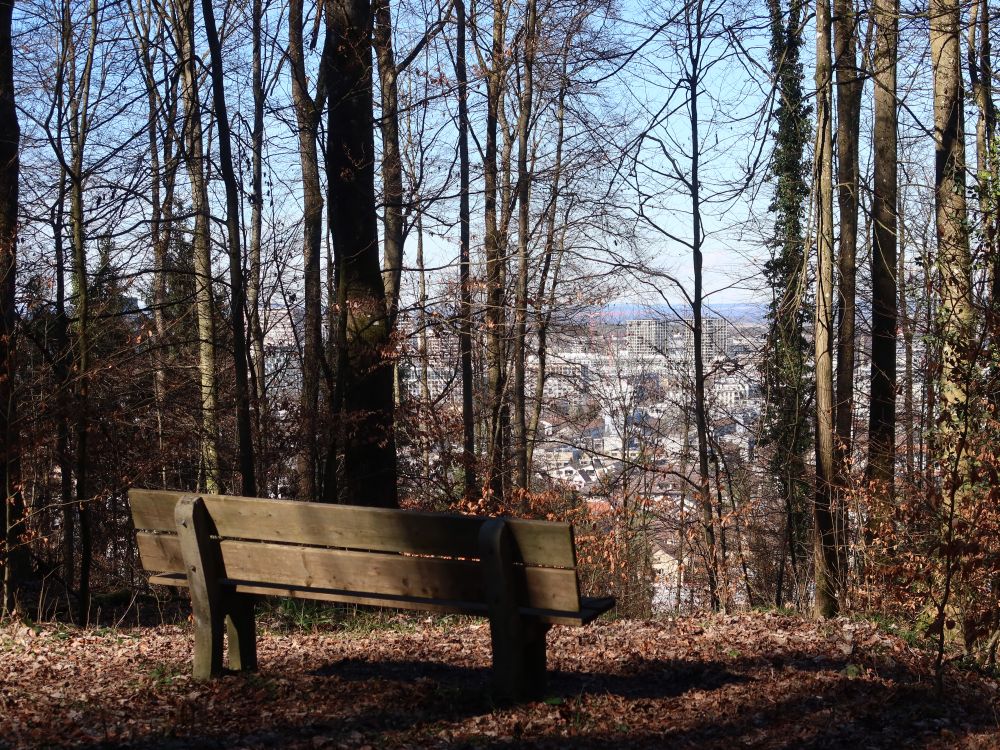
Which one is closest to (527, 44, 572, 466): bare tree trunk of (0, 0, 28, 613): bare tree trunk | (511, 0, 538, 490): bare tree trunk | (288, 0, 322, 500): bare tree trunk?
(511, 0, 538, 490): bare tree trunk

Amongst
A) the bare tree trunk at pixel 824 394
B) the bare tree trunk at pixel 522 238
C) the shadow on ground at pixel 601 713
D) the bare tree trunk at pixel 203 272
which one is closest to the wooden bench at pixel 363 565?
the shadow on ground at pixel 601 713

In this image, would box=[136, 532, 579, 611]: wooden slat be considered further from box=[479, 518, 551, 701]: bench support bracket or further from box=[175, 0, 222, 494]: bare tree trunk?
box=[175, 0, 222, 494]: bare tree trunk

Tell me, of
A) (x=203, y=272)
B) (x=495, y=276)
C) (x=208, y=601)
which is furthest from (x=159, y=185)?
(x=208, y=601)

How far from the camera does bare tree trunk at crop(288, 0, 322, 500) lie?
9.95 m

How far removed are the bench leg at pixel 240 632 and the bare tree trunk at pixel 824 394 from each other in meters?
5.48

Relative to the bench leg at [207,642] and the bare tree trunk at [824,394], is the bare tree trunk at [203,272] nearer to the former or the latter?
the bench leg at [207,642]

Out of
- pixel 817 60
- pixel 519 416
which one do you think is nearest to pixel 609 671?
pixel 817 60

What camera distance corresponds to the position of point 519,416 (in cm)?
1625

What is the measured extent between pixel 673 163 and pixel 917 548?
544cm

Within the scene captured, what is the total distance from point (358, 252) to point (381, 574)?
5.19 meters

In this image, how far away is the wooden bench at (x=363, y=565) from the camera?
409cm

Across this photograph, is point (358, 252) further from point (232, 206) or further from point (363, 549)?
point (363, 549)

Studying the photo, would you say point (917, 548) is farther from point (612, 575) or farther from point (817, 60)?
point (612, 575)

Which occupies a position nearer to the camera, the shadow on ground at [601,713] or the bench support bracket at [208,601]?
the shadow on ground at [601,713]
